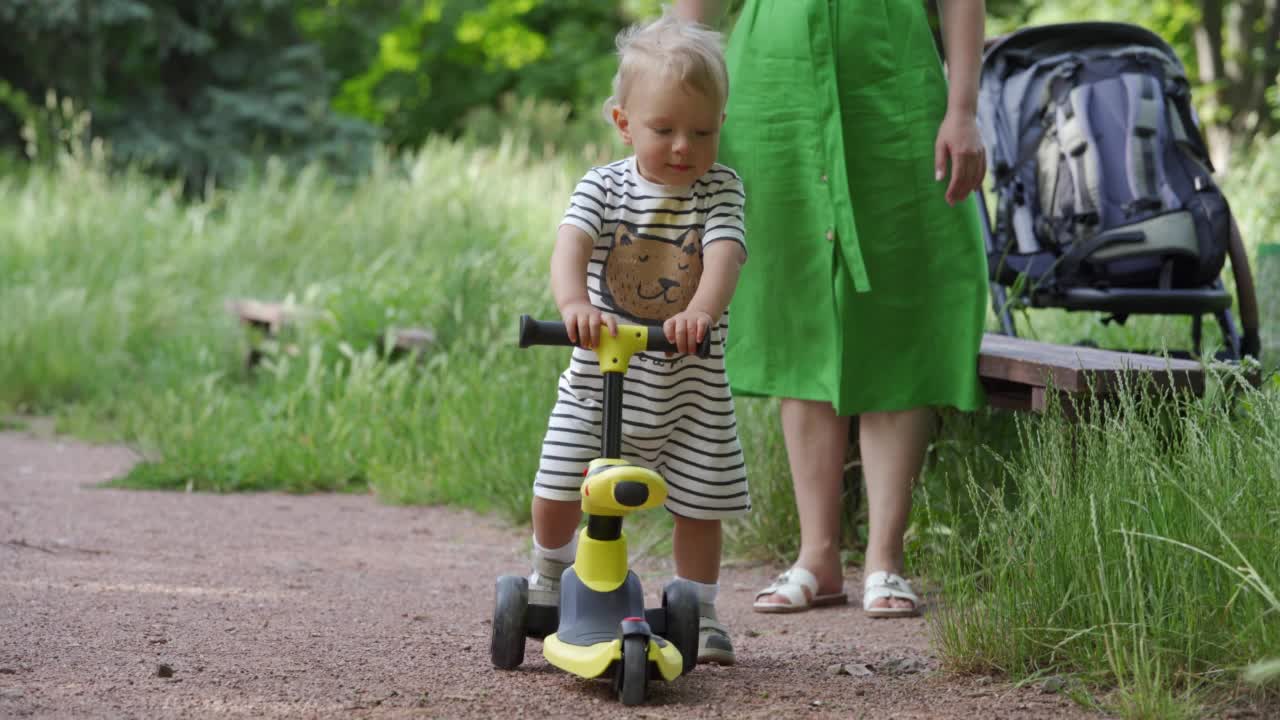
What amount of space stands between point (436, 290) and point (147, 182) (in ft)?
18.6

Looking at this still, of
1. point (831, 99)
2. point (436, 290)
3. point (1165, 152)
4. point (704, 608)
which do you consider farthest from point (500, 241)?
point (704, 608)

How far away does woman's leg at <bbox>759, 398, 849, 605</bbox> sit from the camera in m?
3.49

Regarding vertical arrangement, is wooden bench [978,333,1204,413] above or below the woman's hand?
below

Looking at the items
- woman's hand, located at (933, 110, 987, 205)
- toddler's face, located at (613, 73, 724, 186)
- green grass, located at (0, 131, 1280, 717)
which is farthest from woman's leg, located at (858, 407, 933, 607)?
toddler's face, located at (613, 73, 724, 186)

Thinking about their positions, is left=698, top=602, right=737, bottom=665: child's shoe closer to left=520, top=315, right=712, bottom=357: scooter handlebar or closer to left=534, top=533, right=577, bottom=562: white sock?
left=534, top=533, right=577, bottom=562: white sock

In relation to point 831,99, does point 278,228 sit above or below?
below

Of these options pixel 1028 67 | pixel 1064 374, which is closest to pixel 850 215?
pixel 1064 374

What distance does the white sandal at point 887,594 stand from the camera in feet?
11.0

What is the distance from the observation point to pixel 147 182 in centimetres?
1170

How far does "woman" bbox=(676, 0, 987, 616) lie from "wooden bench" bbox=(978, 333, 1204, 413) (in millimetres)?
128

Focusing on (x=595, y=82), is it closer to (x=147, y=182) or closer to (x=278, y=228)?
(x=147, y=182)

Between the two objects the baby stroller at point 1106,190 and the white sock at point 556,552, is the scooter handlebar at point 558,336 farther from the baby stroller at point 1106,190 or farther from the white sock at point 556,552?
the baby stroller at point 1106,190

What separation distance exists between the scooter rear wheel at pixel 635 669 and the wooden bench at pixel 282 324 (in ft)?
12.7

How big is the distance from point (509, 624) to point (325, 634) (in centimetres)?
59
